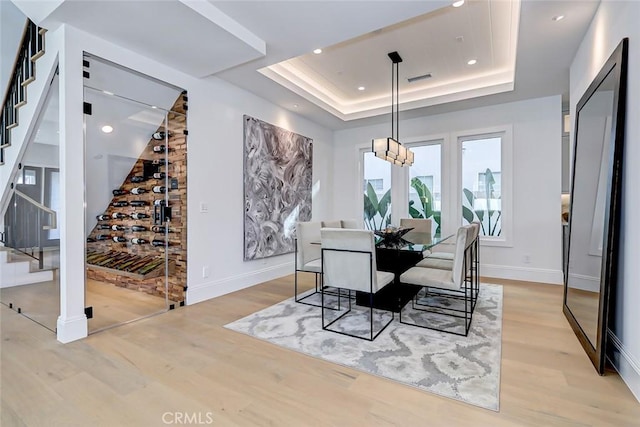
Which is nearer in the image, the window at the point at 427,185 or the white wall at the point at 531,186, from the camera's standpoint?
the white wall at the point at 531,186

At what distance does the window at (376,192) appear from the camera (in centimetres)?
604

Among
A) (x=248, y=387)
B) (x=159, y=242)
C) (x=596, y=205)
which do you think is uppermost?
(x=596, y=205)

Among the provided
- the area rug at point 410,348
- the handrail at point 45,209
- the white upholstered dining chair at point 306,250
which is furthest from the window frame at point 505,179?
the handrail at point 45,209

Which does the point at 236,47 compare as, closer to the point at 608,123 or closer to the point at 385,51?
the point at 385,51

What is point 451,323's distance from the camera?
2982mm

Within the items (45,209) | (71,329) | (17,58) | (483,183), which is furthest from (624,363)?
(17,58)

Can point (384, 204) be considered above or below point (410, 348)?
above

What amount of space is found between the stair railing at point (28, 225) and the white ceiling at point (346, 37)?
176 centimetres

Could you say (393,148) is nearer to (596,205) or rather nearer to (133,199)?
(596,205)

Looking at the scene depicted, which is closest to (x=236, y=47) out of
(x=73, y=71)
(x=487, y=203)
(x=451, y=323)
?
(x=73, y=71)

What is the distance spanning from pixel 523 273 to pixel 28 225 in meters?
6.55

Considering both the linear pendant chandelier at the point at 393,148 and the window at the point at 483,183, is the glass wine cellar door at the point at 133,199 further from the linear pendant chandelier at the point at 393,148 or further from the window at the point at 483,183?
the window at the point at 483,183

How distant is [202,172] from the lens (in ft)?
12.5

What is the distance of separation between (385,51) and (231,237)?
123 inches
